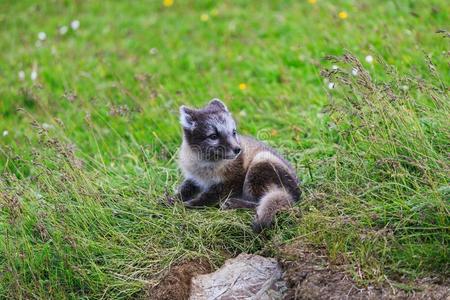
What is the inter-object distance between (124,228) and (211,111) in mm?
1114

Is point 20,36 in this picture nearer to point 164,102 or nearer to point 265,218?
point 164,102

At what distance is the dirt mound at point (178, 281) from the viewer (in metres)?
4.32

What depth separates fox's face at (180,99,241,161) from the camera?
529 centimetres

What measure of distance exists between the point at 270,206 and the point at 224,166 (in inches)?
29.0

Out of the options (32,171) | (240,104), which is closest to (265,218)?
(32,171)

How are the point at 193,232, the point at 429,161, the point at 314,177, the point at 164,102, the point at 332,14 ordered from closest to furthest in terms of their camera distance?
the point at 429,161 < the point at 193,232 < the point at 314,177 < the point at 164,102 < the point at 332,14

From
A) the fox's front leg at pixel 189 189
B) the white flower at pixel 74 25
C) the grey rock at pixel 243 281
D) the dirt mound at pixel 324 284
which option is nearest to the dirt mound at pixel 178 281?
the grey rock at pixel 243 281

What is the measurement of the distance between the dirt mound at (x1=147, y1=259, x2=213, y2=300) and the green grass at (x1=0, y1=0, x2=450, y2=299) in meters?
0.08

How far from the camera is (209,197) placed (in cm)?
529

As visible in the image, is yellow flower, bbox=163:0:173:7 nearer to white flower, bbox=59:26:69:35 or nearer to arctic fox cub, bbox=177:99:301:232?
white flower, bbox=59:26:69:35

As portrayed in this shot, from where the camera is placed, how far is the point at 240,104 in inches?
287

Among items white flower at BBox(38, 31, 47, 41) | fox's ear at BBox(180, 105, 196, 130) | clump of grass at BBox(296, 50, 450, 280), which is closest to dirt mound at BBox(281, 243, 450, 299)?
clump of grass at BBox(296, 50, 450, 280)

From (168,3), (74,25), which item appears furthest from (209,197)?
(168,3)

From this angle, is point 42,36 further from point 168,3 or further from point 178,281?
point 178,281
